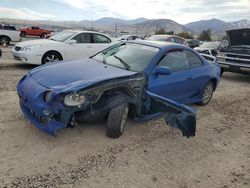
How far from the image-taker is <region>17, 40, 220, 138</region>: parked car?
414 centimetres

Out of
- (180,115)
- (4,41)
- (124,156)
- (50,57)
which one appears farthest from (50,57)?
(4,41)

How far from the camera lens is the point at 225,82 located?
36.0 feet

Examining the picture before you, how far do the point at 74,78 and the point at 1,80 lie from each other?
4436mm

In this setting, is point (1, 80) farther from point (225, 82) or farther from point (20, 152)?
point (225, 82)

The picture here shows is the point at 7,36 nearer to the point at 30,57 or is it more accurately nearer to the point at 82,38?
the point at 82,38

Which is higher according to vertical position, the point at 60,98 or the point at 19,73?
the point at 60,98

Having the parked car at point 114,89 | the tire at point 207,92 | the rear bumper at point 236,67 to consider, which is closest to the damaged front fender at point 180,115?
the parked car at point 114,89

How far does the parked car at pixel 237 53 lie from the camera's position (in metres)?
11.2

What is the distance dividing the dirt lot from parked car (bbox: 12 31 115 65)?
173 inches

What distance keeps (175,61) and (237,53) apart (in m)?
6.67

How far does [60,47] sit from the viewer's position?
34.1 ft

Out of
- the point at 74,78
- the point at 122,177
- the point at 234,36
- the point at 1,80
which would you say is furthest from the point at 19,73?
the point at 234,36

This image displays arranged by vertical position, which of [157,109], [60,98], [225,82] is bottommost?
[225,82]

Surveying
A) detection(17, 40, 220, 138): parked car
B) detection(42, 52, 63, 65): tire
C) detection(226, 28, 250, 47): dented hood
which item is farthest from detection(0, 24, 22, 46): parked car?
detection(17, 40, 220, 138): parked car
